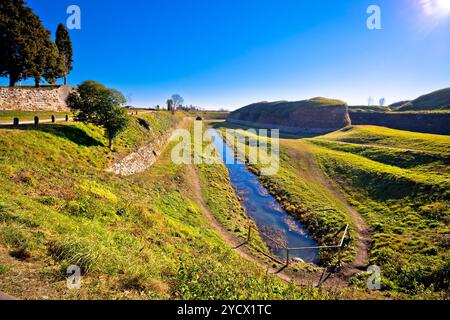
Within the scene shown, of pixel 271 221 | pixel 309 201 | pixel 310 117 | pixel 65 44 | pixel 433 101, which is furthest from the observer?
pixel 310 117

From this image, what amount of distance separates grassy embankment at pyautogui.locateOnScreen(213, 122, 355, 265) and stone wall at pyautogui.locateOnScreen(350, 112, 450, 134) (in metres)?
59.0

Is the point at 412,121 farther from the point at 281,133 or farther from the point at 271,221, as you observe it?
the point at 271,221

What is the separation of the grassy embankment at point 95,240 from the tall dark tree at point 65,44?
36387mm

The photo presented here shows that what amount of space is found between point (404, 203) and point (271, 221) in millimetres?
16525

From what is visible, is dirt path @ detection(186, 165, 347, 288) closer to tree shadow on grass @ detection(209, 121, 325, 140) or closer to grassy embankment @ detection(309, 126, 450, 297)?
grassy embankment @ detection(309, 126, 450, 297)

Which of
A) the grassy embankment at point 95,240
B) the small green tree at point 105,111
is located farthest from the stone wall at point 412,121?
the small green tree at point 105,111

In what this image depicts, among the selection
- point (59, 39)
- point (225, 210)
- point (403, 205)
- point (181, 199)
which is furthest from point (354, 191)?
point (59, 39)

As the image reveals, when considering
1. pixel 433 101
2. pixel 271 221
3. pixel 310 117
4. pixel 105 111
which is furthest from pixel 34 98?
pixel 433 101

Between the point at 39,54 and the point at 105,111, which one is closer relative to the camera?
the point at 105,111

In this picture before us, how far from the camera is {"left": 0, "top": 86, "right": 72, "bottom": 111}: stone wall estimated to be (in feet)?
91.2

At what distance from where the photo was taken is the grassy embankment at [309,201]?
20.5 meters

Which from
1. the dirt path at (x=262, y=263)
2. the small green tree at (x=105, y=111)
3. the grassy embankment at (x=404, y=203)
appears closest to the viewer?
the grassy embankment at (x=404, y=203)

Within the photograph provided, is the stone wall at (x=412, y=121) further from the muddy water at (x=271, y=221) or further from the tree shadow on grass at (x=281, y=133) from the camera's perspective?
the muddy water at (x=271, y=221)

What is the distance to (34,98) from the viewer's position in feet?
103
